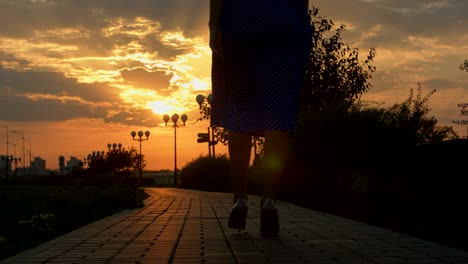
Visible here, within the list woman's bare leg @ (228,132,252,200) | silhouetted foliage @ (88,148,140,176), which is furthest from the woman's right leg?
silhouetted foliage @ (88,148,140,176)

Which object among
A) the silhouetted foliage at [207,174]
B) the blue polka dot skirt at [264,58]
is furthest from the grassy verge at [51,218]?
the silhouetted foliage at [207,174]

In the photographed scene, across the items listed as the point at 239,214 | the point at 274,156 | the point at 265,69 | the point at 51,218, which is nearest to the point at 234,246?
the point at 239,214

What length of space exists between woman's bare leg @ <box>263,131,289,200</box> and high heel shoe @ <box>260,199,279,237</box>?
4.7 inches

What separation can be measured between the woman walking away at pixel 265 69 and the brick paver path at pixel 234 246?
0.37m

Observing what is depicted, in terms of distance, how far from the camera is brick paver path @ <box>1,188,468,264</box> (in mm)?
3498

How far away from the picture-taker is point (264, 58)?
446 centimetres

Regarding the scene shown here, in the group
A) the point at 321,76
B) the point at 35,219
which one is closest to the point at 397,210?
the point at 35,219

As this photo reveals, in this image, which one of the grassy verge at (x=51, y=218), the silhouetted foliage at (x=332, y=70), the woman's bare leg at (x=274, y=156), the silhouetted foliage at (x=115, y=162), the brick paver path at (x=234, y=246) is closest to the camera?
the brick paver path at (x=234, y=246)

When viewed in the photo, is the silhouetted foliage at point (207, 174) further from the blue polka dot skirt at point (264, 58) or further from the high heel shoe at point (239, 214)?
the blue polka dot skirt at point (264, 58)

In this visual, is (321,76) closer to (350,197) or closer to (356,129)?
(356,129)

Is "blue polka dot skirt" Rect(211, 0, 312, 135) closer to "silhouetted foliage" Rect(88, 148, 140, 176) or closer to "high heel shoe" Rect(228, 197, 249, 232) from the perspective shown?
"high heel shoe" Rect(228, 197, 249, 232)

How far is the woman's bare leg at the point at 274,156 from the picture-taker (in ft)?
14.8

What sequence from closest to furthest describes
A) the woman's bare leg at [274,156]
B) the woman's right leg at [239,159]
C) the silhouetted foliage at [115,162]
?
the woman's bare leg at [274,156] < the woman's right leg at [239,159] < the silhouetted foliage at [115,162]

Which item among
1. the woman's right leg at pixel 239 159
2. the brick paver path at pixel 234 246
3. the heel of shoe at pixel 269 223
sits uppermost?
the woman's right leg at pixel 239 159
